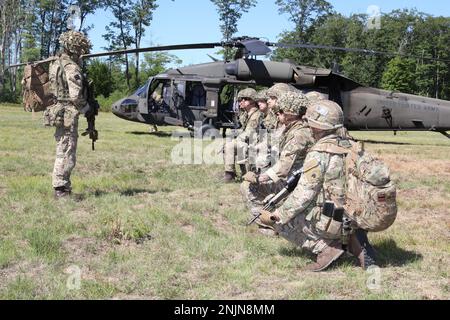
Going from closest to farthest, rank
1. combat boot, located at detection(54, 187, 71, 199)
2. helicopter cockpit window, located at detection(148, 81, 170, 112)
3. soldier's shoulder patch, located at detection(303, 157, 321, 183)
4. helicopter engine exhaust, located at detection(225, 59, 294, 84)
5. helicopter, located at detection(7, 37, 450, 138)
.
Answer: soldier's shoulder patch, located at detection(303, 157, 321, 183), combat boot, located at detection(54, 187, 71, 199), helicopter engine exhaust, located at detection(225, 59, 294, 84), helicopter, located at detection(7, 37, 450, 138), helicopter cockpit window, located at detection(148, 81, 170, 112)

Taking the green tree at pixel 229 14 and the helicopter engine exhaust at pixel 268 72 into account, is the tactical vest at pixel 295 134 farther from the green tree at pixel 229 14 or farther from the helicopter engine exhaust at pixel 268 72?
the green tree at pixel 229 14

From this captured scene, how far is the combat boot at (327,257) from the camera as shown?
438cm

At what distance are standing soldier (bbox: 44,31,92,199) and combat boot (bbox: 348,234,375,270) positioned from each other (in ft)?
13.5

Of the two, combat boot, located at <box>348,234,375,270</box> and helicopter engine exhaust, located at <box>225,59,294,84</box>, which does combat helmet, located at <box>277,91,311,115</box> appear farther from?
helicopter engine exhaust, located at <box>225,59,294,84</box>

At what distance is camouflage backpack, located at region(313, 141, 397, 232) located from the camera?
4.04m

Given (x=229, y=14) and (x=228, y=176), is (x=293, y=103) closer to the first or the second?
(x=228, y=176)

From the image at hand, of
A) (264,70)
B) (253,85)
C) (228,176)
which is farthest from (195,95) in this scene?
(228,176)

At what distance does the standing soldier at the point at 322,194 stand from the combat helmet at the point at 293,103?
25.3 inches

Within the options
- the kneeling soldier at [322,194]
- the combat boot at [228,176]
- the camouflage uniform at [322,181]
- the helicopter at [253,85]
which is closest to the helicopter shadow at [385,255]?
the kneeling soldier at [322,194]

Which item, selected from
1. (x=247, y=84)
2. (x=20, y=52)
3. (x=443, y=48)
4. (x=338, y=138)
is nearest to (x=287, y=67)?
(x=247, y=84)

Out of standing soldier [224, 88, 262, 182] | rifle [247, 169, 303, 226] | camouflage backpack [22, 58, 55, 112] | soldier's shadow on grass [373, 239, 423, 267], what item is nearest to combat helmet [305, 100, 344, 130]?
rifle [247, 169, 303, 226]

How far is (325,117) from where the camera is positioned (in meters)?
4.30

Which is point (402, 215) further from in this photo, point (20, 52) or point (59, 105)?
point (20, 52)
